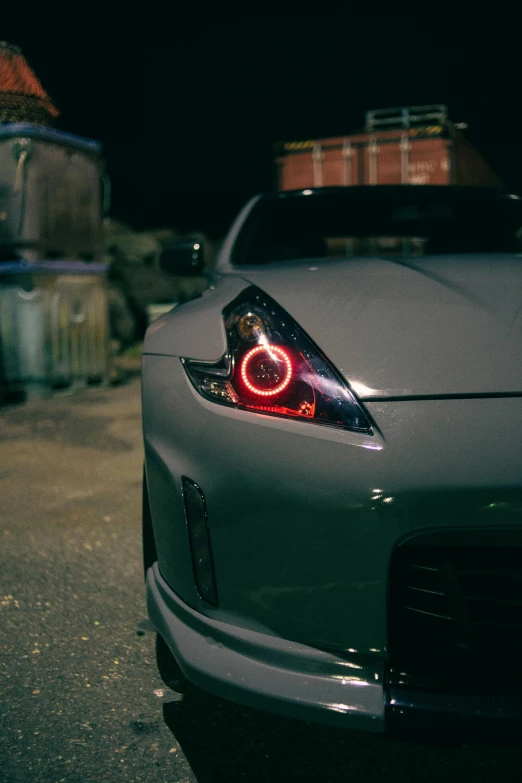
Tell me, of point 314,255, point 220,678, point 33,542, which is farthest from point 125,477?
point 220,678

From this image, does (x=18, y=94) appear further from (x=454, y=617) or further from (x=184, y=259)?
(x=454, y=617)

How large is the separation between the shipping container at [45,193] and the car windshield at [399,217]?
3.82m

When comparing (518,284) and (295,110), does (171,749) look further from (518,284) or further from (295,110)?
(295,110)

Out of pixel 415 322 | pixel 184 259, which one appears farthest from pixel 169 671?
pixel 184 259

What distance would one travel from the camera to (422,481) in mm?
1225

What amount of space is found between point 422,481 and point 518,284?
2.07 feet

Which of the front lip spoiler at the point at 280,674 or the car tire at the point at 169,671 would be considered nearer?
the front lip spoiler at the point at 280,674

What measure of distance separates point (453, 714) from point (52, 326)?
5.85m

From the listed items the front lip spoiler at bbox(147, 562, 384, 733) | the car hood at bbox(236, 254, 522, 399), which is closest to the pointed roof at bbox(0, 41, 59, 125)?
the car hood at bbox(236, 254, 522, 399)

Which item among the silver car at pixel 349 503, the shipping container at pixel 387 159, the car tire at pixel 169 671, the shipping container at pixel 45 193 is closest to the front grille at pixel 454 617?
the silver car at pixel 349 503

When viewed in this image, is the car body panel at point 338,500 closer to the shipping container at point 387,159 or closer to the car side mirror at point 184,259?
the car side mirror at point 184,259

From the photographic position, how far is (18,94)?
655 centimetres

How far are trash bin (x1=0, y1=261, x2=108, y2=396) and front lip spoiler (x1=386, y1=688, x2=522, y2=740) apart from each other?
557cm

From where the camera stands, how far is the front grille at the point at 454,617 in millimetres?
1240
